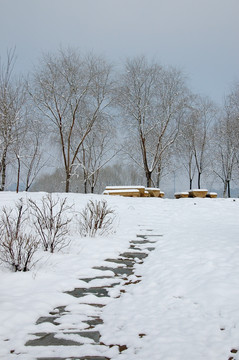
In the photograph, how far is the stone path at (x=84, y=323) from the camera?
74.7 inches

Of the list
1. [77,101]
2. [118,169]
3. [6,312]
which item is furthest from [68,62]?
[118,169]

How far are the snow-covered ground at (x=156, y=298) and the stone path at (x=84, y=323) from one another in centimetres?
7

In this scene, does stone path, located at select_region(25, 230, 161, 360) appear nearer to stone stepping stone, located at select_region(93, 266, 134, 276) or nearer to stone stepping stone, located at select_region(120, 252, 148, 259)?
stone stepping stone, located at select_region(93, 266, 134, 276)

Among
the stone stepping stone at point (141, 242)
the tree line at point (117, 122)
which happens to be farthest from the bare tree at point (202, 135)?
the stone stepping stone at point (141, 242)

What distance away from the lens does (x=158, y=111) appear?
19.9 m

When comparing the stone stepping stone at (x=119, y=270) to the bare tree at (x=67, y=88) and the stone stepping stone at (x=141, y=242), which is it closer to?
the stone stepping stone at (x=141, y=242)

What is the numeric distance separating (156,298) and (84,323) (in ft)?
3.11

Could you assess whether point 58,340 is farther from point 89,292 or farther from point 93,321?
point 89,292

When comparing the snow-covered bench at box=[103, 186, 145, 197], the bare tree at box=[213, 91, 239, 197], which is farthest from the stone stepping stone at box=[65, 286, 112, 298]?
the bare tree at box=[213, 91, 239, 197]

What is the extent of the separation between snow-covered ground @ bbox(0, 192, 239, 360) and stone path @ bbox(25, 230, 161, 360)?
7 centimetres

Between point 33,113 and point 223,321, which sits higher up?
point 33,113

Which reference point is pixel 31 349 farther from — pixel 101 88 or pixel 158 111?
pixel 158 111

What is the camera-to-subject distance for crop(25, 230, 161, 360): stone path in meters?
1.90

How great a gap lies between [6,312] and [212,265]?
2855 mm
